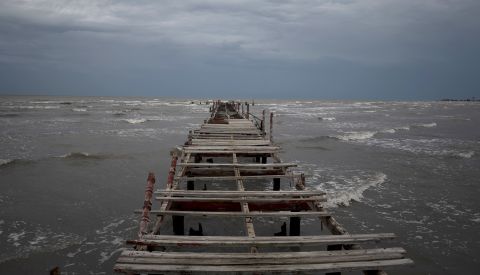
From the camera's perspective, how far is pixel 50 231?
28.6 feet

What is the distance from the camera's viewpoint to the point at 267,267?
13.9 ft

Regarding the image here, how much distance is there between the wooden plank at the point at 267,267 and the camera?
13.4ft

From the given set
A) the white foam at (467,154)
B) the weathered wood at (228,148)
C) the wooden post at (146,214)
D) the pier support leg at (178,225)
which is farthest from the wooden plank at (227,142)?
the white foam at (467,154)

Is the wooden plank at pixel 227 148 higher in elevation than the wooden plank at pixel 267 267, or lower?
higher

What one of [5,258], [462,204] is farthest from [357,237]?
[462,204]

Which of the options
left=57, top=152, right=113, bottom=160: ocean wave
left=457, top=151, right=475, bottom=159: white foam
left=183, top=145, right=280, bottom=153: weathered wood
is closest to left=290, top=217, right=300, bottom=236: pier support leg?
left=183, top=145, right=280, bottom=153: weathered wood

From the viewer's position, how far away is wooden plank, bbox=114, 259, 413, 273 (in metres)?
4.09

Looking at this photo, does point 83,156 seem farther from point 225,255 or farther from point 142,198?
point 225,255

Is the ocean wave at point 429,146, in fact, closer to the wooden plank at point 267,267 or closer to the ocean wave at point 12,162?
the wooden plank at point 267,267

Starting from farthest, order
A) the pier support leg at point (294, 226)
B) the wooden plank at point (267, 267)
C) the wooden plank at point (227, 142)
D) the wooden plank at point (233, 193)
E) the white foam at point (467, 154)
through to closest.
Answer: the white foam at point (467, 154) → the wooden plank at point (227, 142) → the pier support leg at point (294, 226) → the wooden plank at point (233, 193) → the wooden plank at point (267, 267)

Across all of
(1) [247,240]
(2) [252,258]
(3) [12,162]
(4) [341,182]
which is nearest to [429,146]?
(4) [341,182]

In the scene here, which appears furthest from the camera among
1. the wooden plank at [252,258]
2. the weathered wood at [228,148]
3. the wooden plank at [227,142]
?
the wooden plank at [227,142]

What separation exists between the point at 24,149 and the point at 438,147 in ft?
83.2

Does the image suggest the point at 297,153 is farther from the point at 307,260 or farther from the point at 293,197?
the point at 307,260
